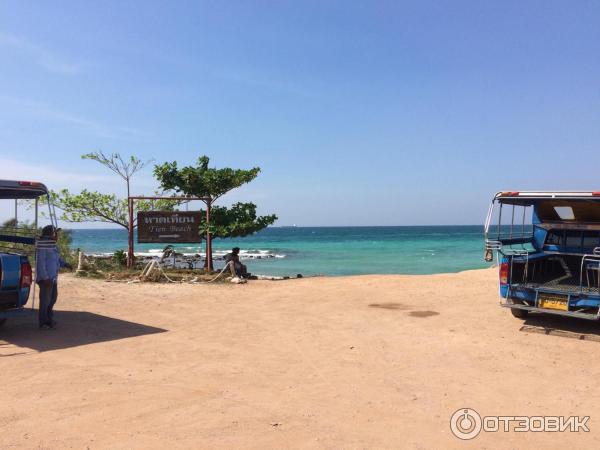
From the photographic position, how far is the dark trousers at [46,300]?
319 inches

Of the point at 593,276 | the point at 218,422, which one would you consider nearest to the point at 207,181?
the point at 593,276

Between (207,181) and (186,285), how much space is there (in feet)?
15.2

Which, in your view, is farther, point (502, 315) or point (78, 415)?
point (502, 315)

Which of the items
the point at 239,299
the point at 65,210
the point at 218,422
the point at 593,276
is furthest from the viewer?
the point at 65,210

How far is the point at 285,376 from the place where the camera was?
577cm

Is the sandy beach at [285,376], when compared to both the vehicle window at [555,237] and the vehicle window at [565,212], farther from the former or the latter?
the vehicle window at [565,212]

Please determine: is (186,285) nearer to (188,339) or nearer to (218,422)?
(188,339)

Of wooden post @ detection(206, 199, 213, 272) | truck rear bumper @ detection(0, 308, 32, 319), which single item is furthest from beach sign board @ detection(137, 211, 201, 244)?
truck rear bumper @ detection(0, 308, 32, 319)

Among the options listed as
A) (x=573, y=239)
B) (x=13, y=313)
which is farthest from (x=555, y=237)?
(x=13, y=313)

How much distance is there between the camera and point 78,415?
452cm

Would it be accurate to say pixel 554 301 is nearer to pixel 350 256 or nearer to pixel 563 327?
pixel 563 327

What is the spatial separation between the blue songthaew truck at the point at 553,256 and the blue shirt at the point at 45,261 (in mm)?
7253

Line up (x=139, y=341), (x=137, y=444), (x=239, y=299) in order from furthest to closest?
(x=239, y=299)
(x=139, y=341)
(x=137, y=444)

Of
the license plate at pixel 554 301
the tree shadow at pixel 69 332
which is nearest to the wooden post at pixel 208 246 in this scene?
the tree shadow at pixel 69 332
